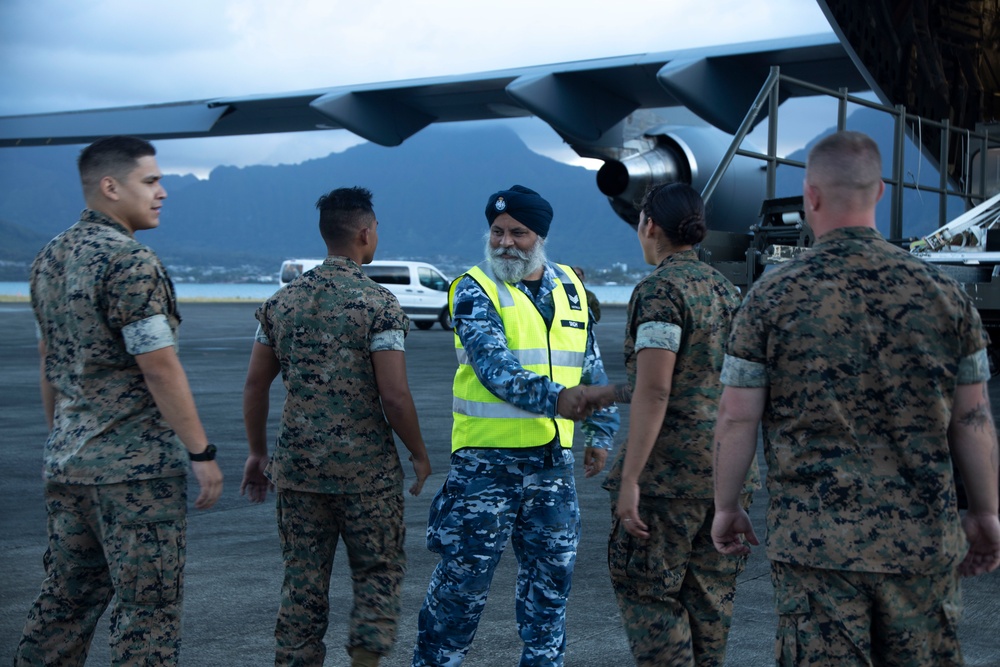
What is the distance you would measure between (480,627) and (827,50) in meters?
10.3

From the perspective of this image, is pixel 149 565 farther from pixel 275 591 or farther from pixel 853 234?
pixel 853 234

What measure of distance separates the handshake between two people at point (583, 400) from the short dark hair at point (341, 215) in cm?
102

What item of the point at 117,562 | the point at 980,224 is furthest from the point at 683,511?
the point at 980,224

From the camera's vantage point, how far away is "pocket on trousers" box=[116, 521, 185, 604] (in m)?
2.88

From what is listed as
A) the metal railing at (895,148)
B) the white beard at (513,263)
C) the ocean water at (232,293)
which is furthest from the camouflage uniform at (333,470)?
the ocean water at (232,293)

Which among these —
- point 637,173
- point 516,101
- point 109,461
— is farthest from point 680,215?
point 516,101

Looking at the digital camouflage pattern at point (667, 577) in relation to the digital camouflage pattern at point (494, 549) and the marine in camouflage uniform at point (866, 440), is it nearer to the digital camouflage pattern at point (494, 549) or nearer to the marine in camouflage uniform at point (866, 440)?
the digital camouflage pattern at point (494, 549)

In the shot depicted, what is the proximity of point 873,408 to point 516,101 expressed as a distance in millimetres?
10930

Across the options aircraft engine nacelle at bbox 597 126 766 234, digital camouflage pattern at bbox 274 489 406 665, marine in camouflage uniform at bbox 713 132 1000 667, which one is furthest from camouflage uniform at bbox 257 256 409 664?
aircraft engine nacelle at bbox 597 126 766 234

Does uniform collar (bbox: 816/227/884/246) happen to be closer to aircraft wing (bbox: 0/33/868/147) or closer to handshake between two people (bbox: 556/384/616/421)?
handshake between two people (bbox: 556/384/616/421)

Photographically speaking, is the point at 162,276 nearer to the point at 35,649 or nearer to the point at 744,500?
the point at 35,649

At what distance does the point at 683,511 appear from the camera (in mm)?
3205

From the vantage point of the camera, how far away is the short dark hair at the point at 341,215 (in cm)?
360

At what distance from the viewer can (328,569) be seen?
3465 millimetres
